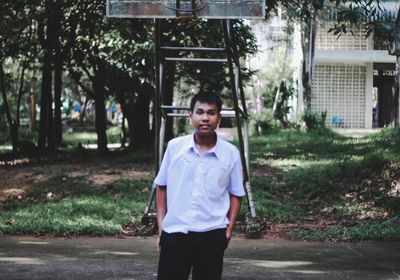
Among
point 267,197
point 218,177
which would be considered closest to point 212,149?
point 218,177

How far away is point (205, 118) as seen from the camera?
390 cm

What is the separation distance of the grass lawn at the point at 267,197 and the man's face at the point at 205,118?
181 inches

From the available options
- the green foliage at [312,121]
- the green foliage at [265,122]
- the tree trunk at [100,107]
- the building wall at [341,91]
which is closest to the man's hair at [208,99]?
the tree trunk at [100,107]

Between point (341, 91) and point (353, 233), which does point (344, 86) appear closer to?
point (341, 91)

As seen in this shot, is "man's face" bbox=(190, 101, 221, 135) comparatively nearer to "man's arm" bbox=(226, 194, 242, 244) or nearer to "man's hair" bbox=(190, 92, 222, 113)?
"man's hair" bbox=(190, 92, 222, 113)

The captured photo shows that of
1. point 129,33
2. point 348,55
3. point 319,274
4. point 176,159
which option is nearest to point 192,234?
point 176,159

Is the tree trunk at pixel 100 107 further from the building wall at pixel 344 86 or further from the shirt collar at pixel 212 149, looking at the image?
the shirt collar at pixel 212 149

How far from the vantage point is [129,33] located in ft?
47.8

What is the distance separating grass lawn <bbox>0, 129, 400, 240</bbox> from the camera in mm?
8508

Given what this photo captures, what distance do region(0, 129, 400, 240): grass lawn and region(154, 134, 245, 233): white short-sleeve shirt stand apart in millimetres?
4532

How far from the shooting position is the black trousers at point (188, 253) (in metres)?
3.79

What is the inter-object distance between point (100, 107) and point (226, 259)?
1317 cm

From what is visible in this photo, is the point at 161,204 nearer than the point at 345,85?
Yes

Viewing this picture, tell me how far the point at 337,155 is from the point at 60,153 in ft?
30.0
